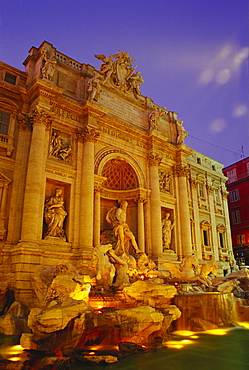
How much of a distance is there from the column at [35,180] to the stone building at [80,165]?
0.16ft

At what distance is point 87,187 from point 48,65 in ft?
23.2

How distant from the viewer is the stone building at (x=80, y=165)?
14633 millimetres

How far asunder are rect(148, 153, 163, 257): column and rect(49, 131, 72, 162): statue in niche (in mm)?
6385

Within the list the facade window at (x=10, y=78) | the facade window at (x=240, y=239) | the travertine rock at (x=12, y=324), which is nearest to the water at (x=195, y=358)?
the travertine rock at (x=12, y=324)

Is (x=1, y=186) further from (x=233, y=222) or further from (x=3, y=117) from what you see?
(x=233, y=222)

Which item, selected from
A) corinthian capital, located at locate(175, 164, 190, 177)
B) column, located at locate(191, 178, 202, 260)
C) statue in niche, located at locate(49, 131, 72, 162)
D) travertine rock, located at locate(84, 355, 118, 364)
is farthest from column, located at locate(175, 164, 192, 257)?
travertine rock, located at locate(84, 355, 118, 364)

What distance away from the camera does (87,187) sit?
16.6 m

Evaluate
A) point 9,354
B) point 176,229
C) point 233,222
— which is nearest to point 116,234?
point 176,229

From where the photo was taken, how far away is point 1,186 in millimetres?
14641

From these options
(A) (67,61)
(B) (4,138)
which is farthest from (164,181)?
(B) (4,138)

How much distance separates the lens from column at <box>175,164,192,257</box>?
2153 centimetres

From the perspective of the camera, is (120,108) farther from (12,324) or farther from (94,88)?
(12,324)

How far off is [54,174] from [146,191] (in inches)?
265

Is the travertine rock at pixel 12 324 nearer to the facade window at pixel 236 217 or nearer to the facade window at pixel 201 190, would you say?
the facade window at pixel 201 190
